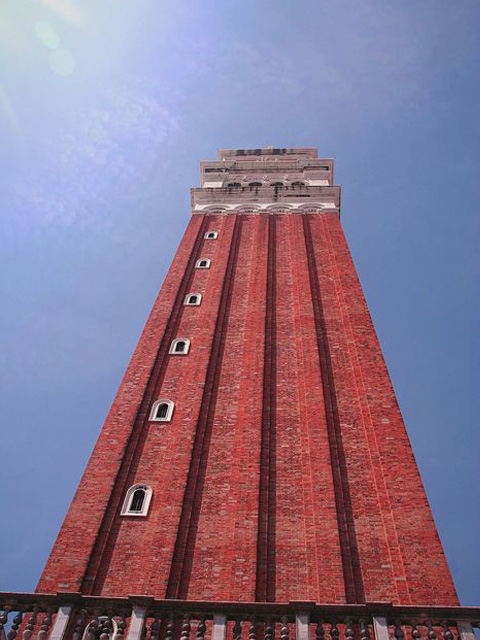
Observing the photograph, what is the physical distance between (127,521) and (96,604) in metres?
4.12

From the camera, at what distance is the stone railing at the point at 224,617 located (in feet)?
30.5

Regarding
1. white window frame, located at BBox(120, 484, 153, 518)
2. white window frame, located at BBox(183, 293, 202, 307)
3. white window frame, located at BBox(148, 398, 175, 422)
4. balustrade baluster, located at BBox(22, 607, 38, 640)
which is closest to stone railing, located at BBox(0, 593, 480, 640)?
balustrade baluster, located at BBox(22, 607, 38, 640)

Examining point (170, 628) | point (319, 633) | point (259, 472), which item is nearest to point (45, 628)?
point (170, 628)

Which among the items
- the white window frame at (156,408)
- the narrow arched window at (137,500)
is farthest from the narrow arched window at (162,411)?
the narrow arched window at (137,500)

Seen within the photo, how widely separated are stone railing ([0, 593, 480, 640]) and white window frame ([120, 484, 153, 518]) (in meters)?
4.28

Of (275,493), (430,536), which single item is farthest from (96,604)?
(430,536)

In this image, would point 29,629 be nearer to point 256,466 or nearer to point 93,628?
point 93,628

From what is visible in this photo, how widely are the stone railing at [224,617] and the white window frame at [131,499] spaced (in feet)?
14.1

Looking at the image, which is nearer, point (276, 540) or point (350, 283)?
point (276, 540)

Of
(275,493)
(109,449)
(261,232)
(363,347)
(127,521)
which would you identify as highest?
(261,232)

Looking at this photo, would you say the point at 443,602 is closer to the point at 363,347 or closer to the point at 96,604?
the point at 96,604

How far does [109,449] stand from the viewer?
52.0ft

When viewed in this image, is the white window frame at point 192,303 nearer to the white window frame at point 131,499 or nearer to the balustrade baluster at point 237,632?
the white window frame at point 131,499

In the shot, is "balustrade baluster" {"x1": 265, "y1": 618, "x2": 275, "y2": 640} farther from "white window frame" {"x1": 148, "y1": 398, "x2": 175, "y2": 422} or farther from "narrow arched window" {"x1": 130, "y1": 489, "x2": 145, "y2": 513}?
"white window frame" {"x1": 148, "y1": 398, "x2": 175, "y2": 422}
